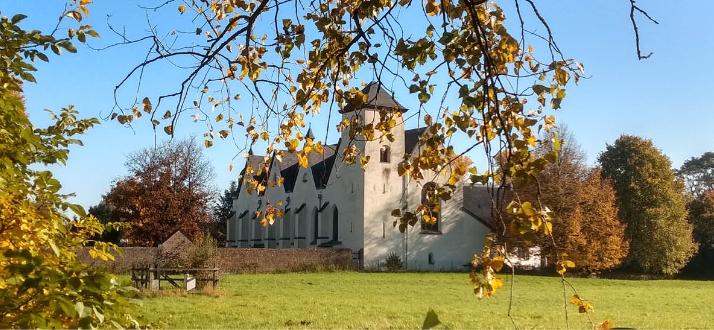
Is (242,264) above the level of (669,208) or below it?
below

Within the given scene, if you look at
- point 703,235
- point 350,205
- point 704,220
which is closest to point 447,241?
point 350,205

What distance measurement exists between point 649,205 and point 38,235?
4742 cm

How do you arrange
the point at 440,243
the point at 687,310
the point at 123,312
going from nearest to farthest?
the point at 123,312 < the point at 687,310 < the point at 440,243

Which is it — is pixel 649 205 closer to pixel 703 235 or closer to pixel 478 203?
pixel 703 235

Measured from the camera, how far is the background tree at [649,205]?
43.9 m

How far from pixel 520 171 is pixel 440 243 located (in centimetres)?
4166

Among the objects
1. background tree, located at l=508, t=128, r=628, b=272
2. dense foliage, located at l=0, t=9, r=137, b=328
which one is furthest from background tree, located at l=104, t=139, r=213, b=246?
dense foliage, located at l=0, t=9, r=137, b=328

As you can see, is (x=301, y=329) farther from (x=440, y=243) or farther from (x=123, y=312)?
(x=440, y=243)

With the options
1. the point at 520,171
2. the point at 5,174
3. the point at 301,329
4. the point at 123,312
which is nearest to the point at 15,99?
the point at 5,174

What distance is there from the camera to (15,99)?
360cm

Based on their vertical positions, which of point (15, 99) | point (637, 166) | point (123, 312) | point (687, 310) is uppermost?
point (637, 166)

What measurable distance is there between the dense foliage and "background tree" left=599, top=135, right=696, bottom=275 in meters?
44.5

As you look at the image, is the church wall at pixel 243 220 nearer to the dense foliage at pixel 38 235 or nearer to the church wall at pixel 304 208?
the church wall at pixel 304 208

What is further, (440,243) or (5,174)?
(440,243)
